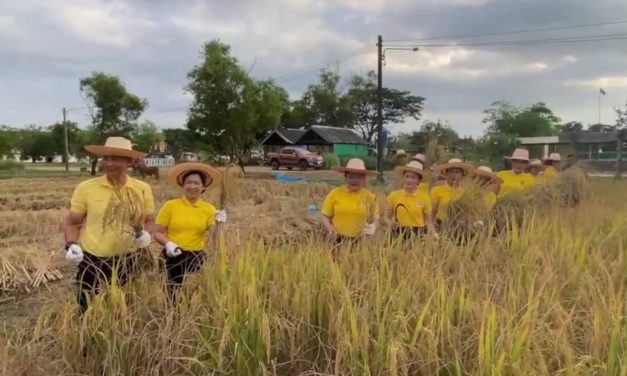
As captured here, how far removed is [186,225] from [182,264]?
0.24 m

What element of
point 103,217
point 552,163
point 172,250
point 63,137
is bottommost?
point 172,250

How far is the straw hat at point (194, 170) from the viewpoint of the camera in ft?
11.8

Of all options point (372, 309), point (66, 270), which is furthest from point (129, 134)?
point (372, 309)

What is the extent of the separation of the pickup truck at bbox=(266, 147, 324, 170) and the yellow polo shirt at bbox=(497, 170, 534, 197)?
85.2ft

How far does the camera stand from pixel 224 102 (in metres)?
26.4

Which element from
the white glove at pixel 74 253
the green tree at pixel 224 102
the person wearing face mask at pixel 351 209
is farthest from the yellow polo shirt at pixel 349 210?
the green tree at pixel 224 102

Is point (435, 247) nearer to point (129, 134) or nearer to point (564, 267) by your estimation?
point (564, 267)

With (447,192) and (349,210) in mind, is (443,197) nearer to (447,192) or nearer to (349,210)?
(447,192)

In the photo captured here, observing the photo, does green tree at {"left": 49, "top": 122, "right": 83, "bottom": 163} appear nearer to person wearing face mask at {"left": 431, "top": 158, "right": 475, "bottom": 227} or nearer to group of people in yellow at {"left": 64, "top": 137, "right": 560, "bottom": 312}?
person wearing face mask at {"left": 431, "top": 158, "right": 475, "bottom": 227}

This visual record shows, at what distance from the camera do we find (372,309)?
2336 mm

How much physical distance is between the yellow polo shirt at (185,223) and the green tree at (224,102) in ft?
73.3

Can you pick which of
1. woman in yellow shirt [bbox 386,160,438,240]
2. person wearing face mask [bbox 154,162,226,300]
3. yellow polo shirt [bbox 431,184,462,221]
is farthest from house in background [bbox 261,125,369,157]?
person wearing face mask [bbox 154,162,226,300]

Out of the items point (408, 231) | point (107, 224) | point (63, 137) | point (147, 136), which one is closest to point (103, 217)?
point (107, 224)

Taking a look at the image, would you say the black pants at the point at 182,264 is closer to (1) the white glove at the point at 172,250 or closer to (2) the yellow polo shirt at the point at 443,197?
(1) the white glove at the point at 172,250
